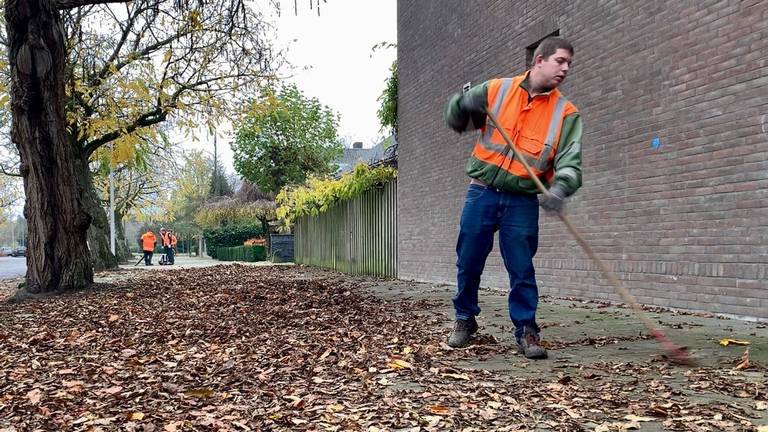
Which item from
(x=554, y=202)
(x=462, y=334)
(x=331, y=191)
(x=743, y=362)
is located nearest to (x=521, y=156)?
(x=554, y=202)

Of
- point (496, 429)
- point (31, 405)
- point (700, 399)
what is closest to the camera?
point (496, 429)

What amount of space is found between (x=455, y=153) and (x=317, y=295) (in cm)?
331

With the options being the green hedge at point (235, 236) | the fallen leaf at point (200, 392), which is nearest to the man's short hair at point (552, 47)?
the fallen leaf at point (200, 392)

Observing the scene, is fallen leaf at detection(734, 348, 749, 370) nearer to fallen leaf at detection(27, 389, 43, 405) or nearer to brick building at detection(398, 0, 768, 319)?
brick building at detection(398, 0, 768, 319)

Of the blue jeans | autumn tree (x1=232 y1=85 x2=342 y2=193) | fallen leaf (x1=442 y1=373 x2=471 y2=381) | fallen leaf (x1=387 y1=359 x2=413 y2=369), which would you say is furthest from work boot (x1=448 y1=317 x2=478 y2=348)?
autumn tree (x1=232 y1=85 x2=342 y2=193)

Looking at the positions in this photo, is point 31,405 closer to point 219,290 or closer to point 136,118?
point 219,290

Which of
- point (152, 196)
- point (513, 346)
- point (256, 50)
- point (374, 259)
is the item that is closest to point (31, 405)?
point (513, 346)

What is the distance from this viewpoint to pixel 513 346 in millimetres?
4422

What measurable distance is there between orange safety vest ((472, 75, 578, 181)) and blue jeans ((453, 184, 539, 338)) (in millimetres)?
201

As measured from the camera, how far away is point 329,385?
3514mm

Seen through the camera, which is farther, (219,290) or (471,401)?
(219,290)

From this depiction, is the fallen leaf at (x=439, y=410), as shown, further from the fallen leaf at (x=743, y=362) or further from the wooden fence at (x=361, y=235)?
the wooden fence at (x=361, y=235)

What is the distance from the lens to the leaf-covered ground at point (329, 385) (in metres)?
2.83

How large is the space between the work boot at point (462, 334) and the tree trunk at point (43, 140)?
7281 millimetres
